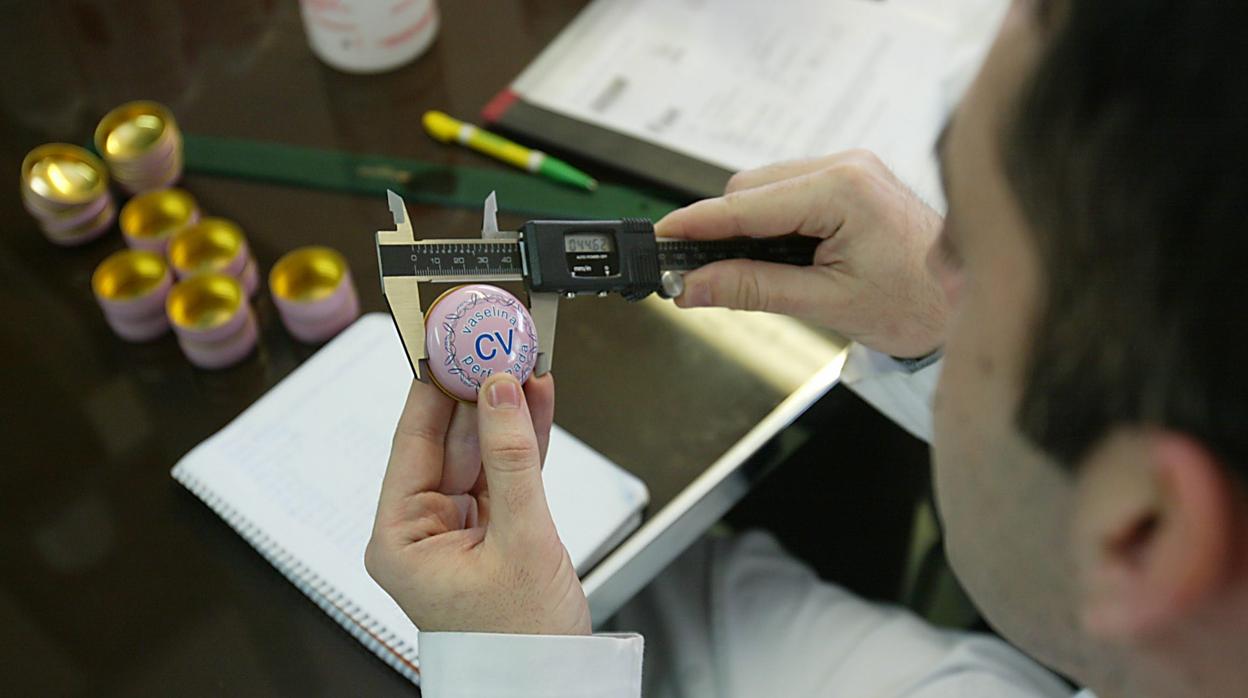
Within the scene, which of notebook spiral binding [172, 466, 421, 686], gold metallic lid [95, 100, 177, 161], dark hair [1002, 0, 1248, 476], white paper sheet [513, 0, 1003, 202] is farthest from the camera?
white paper sheet [513, 0, 1003, 202]

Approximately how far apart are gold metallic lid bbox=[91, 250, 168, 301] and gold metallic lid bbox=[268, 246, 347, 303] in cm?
10

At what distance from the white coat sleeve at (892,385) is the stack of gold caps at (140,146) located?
0.69 metres

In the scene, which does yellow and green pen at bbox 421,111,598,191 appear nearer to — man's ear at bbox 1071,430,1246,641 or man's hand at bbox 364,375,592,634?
man's hand at bbox 364,375,592,634

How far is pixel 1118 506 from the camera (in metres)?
0.46

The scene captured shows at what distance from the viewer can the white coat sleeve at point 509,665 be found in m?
0.75

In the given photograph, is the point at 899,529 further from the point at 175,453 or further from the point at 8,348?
the point at 8,348

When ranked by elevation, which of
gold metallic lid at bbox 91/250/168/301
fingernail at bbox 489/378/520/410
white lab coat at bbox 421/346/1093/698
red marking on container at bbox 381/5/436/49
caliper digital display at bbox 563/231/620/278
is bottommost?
white lab coat at bbox 421/346/1093/698

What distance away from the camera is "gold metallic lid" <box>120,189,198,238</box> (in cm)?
107

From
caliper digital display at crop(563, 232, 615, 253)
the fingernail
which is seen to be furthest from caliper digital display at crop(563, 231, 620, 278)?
the fingernail

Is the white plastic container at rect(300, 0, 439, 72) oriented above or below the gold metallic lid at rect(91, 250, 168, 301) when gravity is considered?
above

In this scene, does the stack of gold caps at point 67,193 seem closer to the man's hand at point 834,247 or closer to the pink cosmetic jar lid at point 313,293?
the pink cosmetic jar lid at point 313,293

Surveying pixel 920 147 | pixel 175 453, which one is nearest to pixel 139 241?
pixel 175 453

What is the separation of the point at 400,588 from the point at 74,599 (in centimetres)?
30

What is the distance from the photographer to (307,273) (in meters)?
1.04
